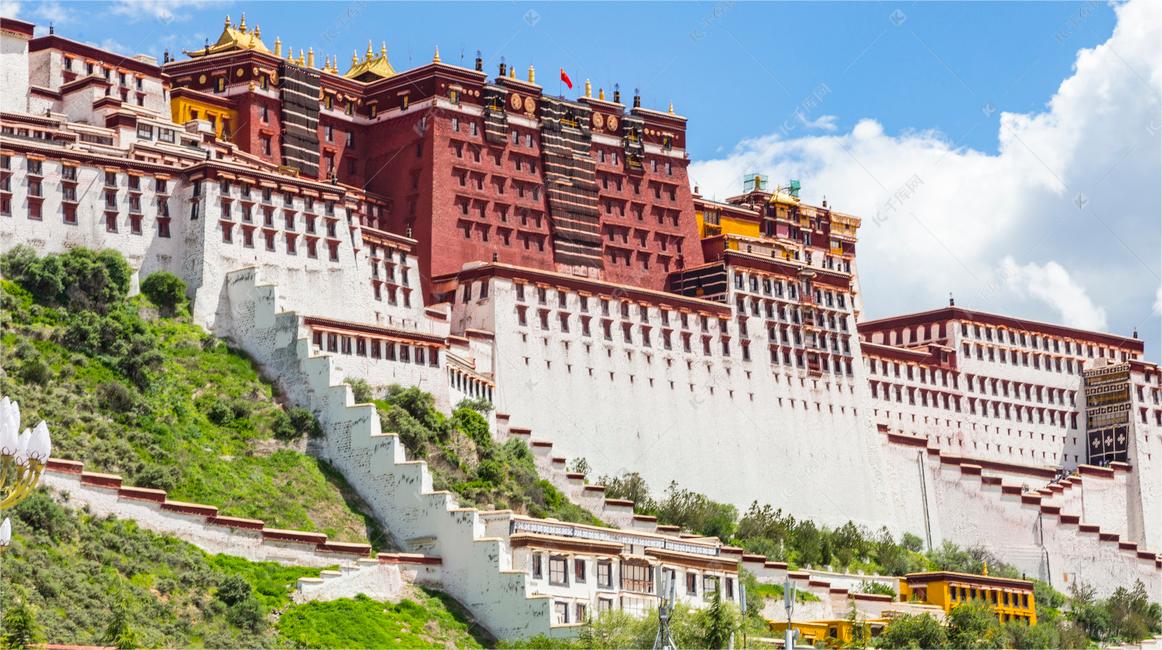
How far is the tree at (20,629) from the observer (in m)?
48.8

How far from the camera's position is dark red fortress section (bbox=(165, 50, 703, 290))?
99500 mm

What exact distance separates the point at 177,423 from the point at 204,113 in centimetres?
2515

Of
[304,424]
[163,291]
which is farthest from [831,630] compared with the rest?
[163,291]

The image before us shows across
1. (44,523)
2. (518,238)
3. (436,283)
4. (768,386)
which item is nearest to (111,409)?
(44,523)

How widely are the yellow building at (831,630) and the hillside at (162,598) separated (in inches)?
581

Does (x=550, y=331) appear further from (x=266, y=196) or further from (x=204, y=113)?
(x=204, y=113)

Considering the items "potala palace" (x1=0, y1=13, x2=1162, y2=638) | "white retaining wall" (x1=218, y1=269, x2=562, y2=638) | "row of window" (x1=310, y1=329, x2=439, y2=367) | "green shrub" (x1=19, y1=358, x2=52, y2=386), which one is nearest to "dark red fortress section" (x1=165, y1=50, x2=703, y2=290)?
"potala palace" (x1=0, y1=13, x2=1162, y2=638)

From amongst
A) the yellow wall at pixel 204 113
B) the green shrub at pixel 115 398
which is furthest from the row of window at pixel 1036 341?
the green shrub at pixel 115 398

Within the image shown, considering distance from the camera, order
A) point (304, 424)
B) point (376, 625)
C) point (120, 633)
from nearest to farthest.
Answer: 1. point (120, 633)
2. point (376, 625)
3. point (304, 424)

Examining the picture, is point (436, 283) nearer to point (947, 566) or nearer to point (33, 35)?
point (33, 35)

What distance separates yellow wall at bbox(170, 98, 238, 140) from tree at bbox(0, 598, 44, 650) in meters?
44.6

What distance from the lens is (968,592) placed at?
298 ft

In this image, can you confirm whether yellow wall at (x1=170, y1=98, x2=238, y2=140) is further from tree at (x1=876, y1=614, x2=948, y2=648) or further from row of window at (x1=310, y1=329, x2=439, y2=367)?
tree at (x1=876, y1=614, x2=948, y2=648)

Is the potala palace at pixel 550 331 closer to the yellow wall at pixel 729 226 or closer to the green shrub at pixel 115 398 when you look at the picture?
the yellow wall at pixel 729 226
